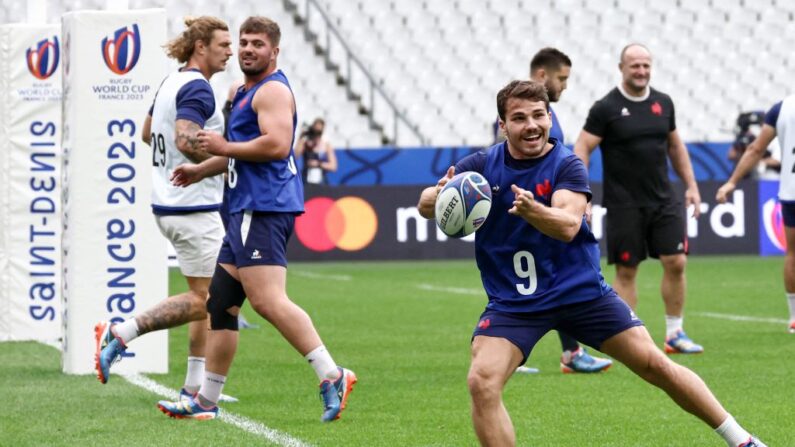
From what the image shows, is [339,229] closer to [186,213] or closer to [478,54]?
[478,54]

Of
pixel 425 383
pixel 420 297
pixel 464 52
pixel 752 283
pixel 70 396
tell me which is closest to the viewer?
pixel 70 396

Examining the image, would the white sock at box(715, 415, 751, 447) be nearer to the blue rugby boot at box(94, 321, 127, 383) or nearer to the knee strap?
the knee strap

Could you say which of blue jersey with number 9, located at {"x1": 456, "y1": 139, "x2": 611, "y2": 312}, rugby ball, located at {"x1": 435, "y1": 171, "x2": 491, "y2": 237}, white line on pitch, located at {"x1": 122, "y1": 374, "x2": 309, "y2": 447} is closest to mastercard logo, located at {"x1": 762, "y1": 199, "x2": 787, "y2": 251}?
white line on pitch, located at {"x1": 122, "y1": 374, "x2": 309, "y2": 447}

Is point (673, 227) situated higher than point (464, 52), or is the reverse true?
point (464, 52)

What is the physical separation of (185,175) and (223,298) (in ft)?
2.16

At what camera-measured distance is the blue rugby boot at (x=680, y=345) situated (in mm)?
10477

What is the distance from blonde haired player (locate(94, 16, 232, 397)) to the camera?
7.92m

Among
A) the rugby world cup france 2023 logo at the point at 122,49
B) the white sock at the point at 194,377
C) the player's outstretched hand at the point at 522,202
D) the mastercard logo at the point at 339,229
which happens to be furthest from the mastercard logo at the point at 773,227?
the player's outstretched hand at the point at 522,202

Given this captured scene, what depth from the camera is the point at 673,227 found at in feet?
34.5

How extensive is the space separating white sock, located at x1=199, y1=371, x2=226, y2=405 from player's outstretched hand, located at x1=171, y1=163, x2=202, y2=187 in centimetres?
100

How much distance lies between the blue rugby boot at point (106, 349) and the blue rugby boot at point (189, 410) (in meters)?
0.57

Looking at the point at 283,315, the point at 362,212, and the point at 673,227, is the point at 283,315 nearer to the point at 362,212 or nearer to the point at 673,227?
the point at 673,227

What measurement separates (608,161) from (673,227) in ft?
2.22

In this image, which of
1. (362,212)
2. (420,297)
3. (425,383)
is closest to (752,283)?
(420,297)
